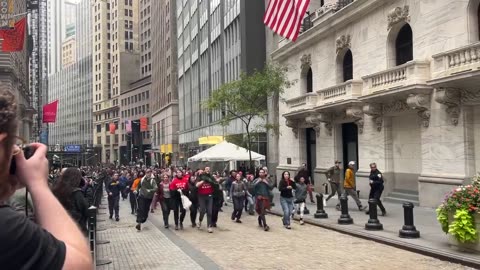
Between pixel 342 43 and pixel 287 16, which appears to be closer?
pixel 287 16

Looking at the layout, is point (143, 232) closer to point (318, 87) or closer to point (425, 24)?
point (425, 24)

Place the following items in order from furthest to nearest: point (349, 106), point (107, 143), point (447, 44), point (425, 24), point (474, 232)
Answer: point (107, 143)
point (349, 106)
point (425, 24)
point (447, 44)
point (474, 232)

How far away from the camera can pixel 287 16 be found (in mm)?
19812

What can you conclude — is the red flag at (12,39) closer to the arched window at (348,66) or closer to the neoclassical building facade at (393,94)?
the neoclassical building facade at (393,94)

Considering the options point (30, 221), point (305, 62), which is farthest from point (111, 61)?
point (30, 221)

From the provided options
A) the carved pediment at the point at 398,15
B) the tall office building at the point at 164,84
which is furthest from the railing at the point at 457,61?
the tall office building at the point at 164,84

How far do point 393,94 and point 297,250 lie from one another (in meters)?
10.5

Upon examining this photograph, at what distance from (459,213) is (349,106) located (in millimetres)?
14276

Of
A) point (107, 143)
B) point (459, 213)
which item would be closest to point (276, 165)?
point (459, 213)

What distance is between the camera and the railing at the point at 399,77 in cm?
1831

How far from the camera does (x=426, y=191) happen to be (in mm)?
18344

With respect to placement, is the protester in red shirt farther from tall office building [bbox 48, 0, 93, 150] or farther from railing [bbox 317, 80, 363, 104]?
tall office building [bbox 48, 0, 93, 150]

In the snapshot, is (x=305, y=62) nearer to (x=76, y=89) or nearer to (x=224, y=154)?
(x=224, y=154)

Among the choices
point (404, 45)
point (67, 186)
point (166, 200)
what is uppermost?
point (404, 45)
